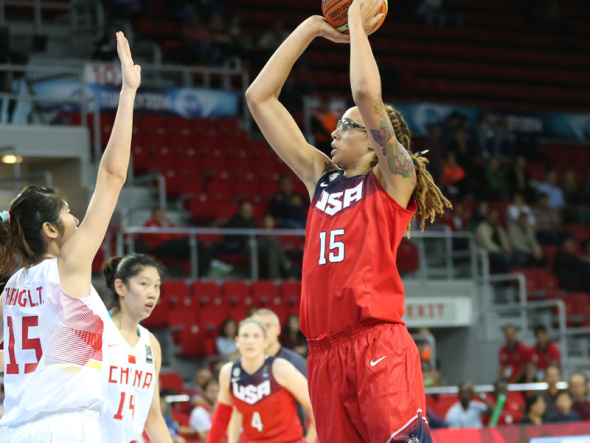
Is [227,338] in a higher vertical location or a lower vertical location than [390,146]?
lower

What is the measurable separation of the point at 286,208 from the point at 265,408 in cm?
757

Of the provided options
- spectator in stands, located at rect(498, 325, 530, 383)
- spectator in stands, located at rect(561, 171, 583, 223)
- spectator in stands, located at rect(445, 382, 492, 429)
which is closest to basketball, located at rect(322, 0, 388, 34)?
spectator in stands, located at rect(445, 382, 492, 429)

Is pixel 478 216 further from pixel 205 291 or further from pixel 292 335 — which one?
pixel 205 291

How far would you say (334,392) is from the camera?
3.75m

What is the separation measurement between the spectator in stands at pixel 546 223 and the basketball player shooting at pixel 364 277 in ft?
42.3

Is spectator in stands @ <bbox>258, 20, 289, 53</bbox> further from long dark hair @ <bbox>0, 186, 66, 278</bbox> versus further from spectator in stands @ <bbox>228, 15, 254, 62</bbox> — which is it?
long dark hair @ <bbox>0, 186, 66, 278</bbox>

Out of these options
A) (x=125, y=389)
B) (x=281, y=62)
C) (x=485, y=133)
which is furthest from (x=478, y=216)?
(x=281, y=62)

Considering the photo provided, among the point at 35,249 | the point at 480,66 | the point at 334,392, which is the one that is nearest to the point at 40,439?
the point at 35,249

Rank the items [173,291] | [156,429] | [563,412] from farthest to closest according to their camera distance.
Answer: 1. [173,291]
2. [563,412]
3. [156,429]

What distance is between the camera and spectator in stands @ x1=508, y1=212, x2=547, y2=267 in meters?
15.6

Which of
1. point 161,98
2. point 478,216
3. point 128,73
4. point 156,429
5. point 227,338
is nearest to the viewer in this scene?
point 128,73

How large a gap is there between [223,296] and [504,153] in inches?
298

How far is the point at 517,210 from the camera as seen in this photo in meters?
16.0

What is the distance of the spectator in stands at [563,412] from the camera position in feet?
34.1
